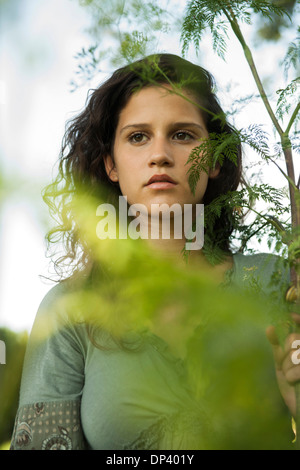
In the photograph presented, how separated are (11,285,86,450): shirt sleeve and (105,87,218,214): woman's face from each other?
39 cm

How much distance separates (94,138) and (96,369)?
0.76 m

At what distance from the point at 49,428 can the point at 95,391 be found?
163 millimetres

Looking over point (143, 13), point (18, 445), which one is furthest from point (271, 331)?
point (18, 445)

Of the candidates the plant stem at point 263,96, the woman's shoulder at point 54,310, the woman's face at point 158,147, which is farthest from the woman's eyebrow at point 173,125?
the woman's shoulder at point 54,310

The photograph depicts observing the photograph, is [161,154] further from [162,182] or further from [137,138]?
[137,138]

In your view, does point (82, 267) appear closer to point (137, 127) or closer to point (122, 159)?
point (122, 159)

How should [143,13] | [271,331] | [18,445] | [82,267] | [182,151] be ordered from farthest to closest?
1. [82,267]
2. [18,445]
3. [182,151]
4. [143,13]
5. [271,331]

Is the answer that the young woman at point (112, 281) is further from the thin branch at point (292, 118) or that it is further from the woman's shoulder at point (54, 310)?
the thin branch at point (292, 118)

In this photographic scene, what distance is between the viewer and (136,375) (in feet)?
4.46

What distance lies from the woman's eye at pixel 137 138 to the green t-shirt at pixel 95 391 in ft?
1.47

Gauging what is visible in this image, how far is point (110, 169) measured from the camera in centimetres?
165

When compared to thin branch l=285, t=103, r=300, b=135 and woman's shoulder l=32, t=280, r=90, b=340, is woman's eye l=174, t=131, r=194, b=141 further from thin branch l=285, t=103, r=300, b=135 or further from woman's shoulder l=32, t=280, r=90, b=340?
woman's shoulder l=32, t=280, r=90, b=340

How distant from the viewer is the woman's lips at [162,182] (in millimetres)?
1234

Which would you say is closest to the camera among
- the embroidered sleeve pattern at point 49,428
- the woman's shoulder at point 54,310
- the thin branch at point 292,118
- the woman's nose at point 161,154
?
the thin branch at point 292,118
